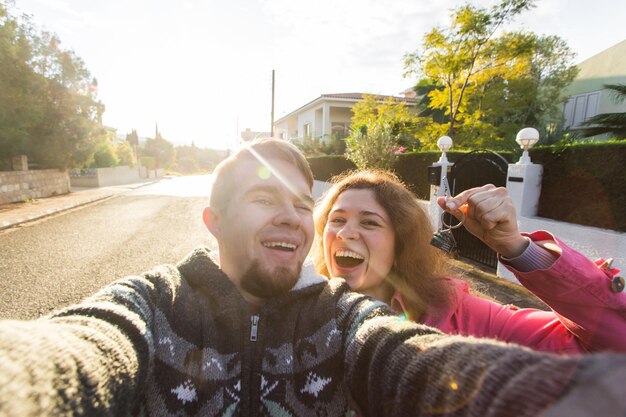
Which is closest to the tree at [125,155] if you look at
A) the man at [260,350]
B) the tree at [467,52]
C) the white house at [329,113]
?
the white house at [329,113]

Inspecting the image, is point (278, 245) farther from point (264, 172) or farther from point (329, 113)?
point (329, 113)

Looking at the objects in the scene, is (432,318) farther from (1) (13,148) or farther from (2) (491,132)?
(1) (13,148)

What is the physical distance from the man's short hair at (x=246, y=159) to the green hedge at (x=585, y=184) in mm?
4769

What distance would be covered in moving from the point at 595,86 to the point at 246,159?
99.6ft

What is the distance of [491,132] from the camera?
14109 millimetres

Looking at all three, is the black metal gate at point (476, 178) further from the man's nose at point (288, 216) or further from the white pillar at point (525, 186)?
the man's nose at point (288, 216)

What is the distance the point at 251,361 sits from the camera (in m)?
1.32

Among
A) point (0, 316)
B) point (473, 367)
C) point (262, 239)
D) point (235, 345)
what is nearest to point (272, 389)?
point (235, 345)

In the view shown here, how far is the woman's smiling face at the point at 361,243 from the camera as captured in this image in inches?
87.9

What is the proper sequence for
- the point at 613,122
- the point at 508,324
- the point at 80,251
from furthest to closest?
1. the point at 613,122
2. the point at 80,251
3. the point at 508,324

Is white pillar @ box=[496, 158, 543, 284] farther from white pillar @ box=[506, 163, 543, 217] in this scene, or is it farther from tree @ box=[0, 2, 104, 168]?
tree @ box=[0, 2, 104, 168]

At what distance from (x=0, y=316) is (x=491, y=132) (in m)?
16.7

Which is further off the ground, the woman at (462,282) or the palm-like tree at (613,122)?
the palm-like tree at (613,122)

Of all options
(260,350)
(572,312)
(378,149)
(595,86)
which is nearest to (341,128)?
(378,149)
